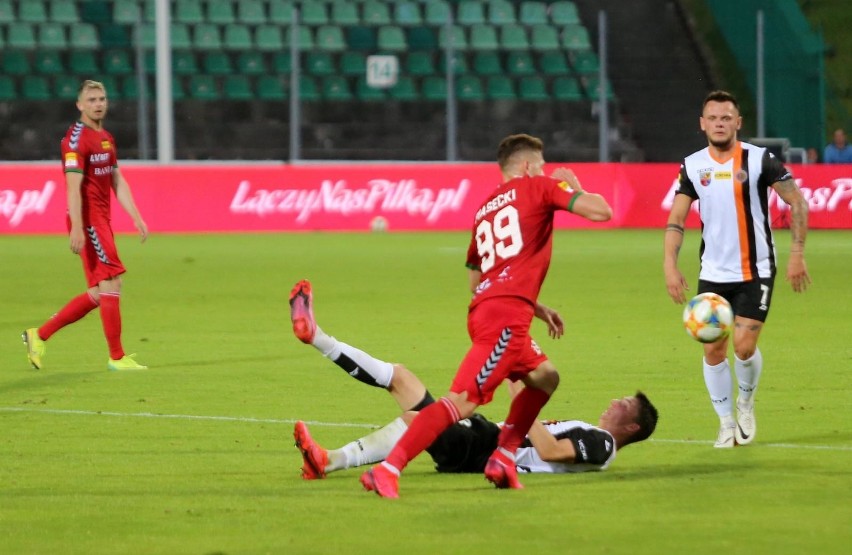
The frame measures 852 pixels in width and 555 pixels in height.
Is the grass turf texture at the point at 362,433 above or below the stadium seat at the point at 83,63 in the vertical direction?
below

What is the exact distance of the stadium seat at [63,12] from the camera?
3341cm

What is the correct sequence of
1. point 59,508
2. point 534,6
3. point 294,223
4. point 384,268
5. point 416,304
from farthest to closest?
point 534,6 < point 294,223 < point 384,268 < point 416,304 < point 59,508

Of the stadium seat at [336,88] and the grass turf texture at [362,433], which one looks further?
the stadium seat at [336,88]

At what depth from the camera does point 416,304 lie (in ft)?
53.3

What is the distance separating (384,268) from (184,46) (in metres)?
14.1

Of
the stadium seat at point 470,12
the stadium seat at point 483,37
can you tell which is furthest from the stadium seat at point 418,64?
the stadium seat at point 470,12

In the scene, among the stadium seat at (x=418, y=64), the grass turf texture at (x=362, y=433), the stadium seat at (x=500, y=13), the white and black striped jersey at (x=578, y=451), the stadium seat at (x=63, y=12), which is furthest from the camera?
the stadium seat at (x=500, y=13)

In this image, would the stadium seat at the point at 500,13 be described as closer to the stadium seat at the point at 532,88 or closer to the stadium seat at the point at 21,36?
the stadium seat at the point at 532,88

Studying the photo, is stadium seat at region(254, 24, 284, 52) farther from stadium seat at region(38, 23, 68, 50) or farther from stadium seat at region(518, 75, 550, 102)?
stadium seat at region(518, 75, 550, 102)

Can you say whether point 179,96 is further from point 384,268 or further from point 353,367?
point 353,367

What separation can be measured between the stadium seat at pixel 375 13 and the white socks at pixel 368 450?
2843 centimetres

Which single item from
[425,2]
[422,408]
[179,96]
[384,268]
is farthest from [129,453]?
[425,2]

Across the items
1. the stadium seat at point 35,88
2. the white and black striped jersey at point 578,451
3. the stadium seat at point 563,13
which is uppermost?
the stadium seat at point 563,13

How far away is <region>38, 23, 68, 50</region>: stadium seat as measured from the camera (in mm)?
32750
